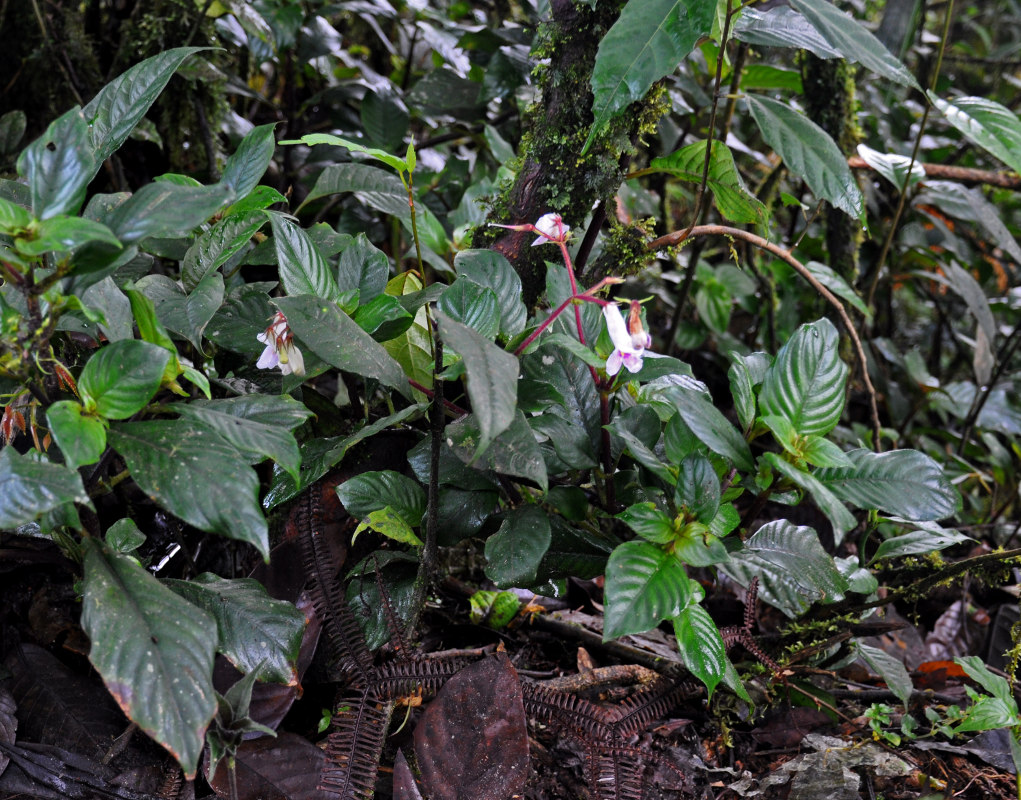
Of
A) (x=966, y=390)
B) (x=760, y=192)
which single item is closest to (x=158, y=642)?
(x=760, y=192)

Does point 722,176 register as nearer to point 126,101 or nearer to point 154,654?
point 126,101

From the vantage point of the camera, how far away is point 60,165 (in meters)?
0.76

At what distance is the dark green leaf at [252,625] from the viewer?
87cm

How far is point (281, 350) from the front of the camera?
3.11ft

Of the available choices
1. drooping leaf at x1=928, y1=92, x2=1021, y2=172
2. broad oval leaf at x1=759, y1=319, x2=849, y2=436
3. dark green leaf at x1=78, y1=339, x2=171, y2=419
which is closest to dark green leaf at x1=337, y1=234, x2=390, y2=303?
dark green leaf at x1=78, y1=339, x2=171, y2=419

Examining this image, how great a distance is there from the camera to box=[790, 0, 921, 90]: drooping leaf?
1.01 m

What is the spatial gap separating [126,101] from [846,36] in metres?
1.02

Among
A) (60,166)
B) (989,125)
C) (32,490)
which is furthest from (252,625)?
(989,125)

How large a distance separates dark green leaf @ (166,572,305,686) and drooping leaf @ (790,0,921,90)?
1.07 meters

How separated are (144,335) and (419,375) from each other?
0.39m

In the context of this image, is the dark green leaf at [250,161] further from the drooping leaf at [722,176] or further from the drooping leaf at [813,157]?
the drooping leaf at [813,157]

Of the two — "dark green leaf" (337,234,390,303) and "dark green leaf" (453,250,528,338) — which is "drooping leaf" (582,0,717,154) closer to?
"dark green leaf" (453,250,528,338)

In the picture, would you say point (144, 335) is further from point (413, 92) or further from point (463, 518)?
point (413, 92)

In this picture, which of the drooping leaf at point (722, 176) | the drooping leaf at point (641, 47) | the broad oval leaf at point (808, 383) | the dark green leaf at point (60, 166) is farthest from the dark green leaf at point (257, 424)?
the drooping leaf at point (722, 176)
